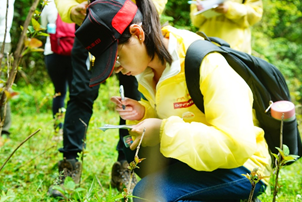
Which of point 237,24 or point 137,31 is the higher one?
point 137,31

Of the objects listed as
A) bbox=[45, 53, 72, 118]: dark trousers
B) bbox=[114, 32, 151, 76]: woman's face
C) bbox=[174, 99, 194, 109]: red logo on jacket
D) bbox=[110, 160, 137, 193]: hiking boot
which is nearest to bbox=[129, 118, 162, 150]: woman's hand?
bbox=[174, 99, 194, 109]: red logo on jacket

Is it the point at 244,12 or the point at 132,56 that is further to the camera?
the point at 244,12

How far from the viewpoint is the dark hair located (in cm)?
154

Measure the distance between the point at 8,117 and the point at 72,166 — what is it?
1.71m

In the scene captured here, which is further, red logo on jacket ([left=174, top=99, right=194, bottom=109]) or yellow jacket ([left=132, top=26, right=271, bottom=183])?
red logo on jacket ([left=174, top=99, right=194, bottom=109])

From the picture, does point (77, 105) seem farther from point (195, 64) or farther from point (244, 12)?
point (244, 12)

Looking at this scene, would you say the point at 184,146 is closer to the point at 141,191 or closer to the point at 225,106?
the point at 225,106

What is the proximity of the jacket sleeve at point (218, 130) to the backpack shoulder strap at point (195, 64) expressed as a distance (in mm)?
29

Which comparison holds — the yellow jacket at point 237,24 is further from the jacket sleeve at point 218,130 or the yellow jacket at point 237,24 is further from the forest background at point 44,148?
the jacket sleeve at point 218,130

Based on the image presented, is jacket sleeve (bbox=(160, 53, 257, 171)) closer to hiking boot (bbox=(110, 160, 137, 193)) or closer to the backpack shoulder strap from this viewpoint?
the backpack shoulder strap

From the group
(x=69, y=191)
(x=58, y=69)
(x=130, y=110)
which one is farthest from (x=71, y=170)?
(x=58, y=69)

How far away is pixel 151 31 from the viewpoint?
154 centimetres

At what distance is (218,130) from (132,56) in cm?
54

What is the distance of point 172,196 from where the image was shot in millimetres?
1473
